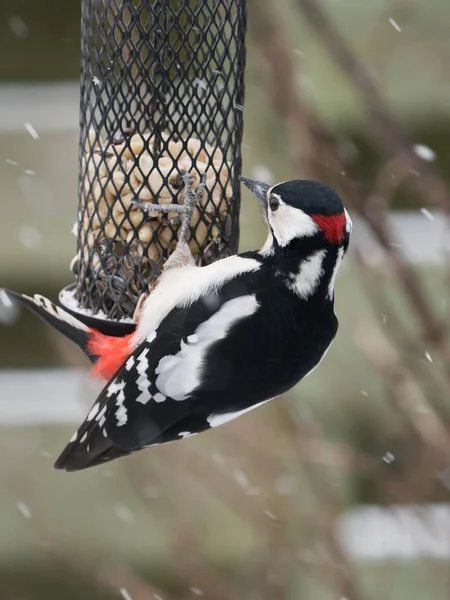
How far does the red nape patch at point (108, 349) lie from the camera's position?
168 cm

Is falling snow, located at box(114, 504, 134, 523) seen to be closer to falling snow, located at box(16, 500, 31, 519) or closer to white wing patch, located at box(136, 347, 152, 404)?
falling snow, located at box(16, 500, 31, 519)

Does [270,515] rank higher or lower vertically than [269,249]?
lower

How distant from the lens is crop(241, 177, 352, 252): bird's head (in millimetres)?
1467

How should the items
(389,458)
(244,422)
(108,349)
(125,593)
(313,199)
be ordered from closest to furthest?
(313,199) → (108,349) → (125,593) → (244,422) → (389,458)

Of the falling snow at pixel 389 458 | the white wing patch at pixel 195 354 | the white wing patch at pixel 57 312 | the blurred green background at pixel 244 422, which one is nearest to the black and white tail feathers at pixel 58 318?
the white wing patch at pixel 57 312

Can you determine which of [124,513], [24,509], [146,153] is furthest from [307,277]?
[24,509]

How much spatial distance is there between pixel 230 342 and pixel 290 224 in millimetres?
220

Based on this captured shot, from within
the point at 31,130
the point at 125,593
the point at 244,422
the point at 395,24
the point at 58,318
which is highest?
the point at 58,318

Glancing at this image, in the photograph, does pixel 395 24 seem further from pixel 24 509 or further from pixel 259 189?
pixel 24 509

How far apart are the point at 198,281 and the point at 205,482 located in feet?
6.17

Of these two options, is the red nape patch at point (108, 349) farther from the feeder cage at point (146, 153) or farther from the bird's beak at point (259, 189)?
the bird's beak at point (259, 189)

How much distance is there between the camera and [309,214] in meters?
1.48

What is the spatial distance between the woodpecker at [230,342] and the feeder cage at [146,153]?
0.63 feet

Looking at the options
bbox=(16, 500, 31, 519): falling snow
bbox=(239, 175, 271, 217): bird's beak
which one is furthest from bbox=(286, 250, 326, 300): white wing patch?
bbox=(16, 500, 31, 519): falling snow
